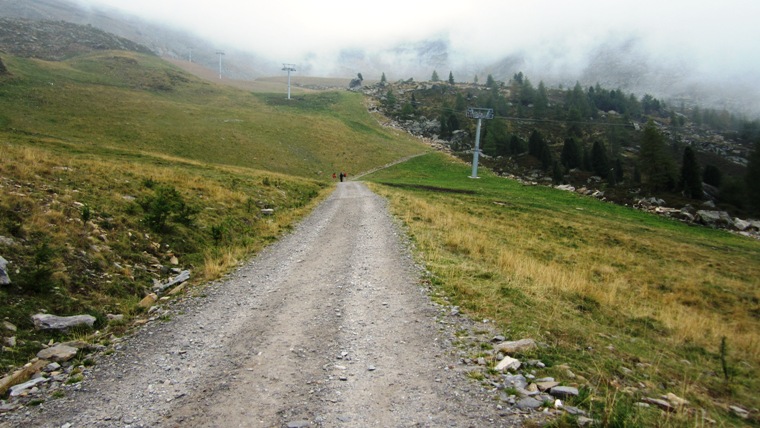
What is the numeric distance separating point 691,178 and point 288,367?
291ft

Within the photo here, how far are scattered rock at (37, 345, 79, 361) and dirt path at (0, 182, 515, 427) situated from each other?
2.01ft

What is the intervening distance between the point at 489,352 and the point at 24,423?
7484 millimetres

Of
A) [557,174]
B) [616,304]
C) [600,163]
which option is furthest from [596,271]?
[600,163]

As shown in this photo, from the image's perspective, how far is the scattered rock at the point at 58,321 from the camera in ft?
25.9

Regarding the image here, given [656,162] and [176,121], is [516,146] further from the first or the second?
[176,121]

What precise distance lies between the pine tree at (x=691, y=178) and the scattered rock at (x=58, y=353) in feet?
296

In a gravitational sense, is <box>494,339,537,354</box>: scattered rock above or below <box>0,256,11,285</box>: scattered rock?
below

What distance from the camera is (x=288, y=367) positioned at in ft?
22.3

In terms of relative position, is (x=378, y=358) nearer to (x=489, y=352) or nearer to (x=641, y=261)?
(x=489, y=352)

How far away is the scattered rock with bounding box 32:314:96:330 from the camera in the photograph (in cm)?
790

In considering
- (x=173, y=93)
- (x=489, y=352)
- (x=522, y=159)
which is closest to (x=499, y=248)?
(x=489, y=352)

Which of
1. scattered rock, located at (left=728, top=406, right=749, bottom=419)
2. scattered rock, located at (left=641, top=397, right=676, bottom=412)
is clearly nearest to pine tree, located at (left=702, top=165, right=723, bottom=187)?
scattered rock, located at (left=728, top=406, right=749, bottom=419)

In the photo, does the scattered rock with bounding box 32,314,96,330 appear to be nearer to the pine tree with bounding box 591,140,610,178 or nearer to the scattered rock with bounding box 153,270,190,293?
the scattered rock with bounding box 153,270,190,293

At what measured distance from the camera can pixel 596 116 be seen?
146 metres
